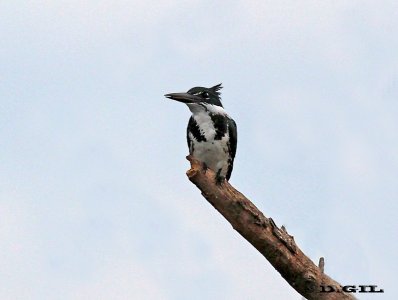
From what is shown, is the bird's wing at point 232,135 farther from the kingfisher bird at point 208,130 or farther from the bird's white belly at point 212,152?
the bird's white belly at point 212,152

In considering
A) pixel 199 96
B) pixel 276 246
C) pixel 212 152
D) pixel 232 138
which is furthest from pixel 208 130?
pixel 276 246

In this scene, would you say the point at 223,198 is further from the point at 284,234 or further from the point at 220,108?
the point at 220,108

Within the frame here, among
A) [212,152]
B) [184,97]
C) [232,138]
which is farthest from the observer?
[232,138]

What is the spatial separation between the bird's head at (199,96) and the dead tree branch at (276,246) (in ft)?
7.52

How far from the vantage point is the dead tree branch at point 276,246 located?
351 inches

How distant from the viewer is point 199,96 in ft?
36.4

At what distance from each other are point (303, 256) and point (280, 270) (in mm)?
335

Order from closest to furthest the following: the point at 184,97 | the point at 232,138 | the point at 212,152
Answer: the point at 212,152
the point at 184,97
the point at 232,138

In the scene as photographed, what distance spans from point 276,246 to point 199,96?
3.06 meters

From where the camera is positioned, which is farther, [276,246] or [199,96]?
[199,96]

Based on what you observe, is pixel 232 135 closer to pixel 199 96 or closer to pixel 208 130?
pixel 208 130

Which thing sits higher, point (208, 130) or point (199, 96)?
point (199, 96)

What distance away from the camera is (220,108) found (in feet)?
36.7

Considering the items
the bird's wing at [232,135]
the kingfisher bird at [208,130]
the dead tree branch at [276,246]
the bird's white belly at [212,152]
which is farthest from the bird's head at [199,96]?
the dead tree branch at [276,246]
